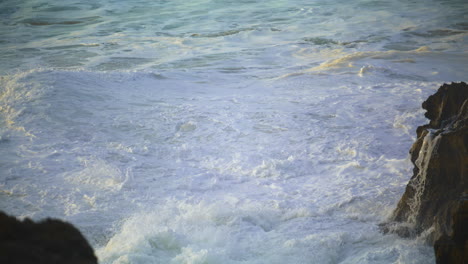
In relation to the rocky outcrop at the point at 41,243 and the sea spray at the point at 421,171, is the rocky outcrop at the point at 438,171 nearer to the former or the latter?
the sea spray at the point at 421,171

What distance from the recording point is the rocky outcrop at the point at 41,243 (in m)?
1.39

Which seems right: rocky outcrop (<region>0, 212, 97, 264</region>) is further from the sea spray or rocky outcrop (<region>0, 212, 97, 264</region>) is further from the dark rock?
the sea spray

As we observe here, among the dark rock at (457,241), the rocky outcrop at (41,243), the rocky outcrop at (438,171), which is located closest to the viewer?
the rocky outcrop at (41,243)

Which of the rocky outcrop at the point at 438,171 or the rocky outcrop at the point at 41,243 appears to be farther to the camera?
the rocky outcrop at the point at 438,171

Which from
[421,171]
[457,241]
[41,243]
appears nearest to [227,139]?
[421,171]

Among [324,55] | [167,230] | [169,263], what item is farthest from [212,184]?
[324,55]

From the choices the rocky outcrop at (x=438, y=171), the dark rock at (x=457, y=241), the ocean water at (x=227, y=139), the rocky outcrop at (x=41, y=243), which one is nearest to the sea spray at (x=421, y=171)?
the rocky outcrop at (x=438, y=171)

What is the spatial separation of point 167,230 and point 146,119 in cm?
321

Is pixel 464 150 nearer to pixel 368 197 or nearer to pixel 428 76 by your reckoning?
pixel 368 197

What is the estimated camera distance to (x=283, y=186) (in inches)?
195

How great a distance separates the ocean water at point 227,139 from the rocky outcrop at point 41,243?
81.6 inches

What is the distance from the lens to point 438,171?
3582 mm

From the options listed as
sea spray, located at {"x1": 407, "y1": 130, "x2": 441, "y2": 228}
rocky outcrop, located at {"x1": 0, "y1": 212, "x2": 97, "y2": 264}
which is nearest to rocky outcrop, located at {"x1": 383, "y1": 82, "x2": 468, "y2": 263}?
sea spray, located at {"x1": 407, "y1": 130, "x2": 441, "y2": 228}

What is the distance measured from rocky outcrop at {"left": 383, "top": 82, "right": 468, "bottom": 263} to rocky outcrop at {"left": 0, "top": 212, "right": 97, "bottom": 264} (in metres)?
2.36
